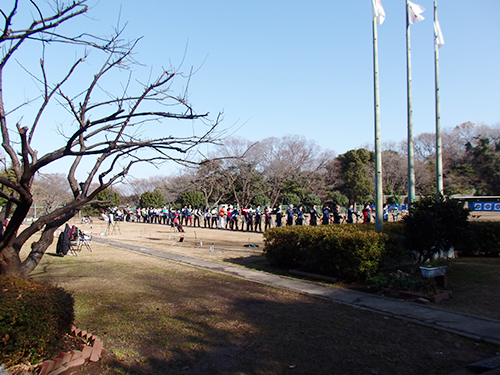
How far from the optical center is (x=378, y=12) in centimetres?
1214

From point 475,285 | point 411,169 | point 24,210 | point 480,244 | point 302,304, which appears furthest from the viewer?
point 411,169

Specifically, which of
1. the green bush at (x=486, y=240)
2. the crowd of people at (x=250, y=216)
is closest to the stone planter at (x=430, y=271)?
the green bush at (x=486, y=240)

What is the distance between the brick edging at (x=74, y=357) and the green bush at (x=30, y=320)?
0.34ft

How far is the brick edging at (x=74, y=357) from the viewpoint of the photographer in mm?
4023

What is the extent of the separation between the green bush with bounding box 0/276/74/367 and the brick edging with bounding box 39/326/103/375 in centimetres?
10

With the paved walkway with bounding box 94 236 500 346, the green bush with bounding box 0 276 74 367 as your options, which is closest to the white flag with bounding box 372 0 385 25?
the paved walkway with bounding box 94 236 500 346

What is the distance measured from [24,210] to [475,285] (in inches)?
346

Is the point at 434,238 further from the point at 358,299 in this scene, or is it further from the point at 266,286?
the point at 266,286

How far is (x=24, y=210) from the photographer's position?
16.0ft

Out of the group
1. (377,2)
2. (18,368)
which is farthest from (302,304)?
(377,2)

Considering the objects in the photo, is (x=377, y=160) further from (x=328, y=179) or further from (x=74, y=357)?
(x=328, y=179)

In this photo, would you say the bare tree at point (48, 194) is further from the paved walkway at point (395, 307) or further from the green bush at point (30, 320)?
the paved walkway at point (395, 307)

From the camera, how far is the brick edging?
4023 millimetres

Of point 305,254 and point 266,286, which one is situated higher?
point 305,254
